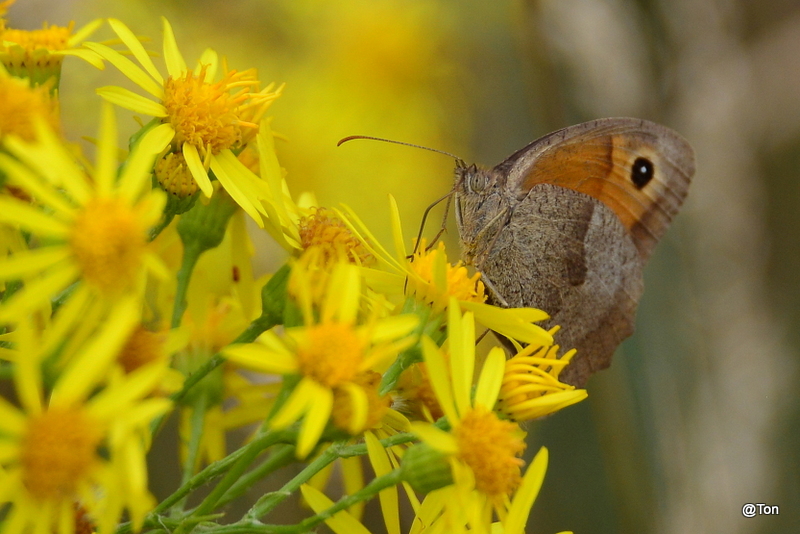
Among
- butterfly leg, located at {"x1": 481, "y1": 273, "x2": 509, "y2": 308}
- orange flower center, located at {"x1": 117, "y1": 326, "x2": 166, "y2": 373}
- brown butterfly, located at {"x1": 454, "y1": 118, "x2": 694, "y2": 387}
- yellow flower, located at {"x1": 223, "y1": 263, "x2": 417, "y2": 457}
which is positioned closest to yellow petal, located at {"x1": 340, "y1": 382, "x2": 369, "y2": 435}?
yellow flower, located at {"x1": 223, "y1": 263, "x2": 417, "y2": 457}

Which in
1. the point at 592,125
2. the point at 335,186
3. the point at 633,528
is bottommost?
the point at 633,528

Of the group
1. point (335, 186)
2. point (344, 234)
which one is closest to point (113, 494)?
point (344, 234)

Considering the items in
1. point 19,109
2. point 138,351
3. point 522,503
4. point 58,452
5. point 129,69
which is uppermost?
point 129,69

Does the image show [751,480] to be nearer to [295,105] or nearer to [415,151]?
[415,151]

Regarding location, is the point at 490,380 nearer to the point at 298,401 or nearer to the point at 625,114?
the point at 298,401

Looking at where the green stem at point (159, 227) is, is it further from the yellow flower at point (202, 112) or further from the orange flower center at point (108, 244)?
the orange flower center at point (108, 244)

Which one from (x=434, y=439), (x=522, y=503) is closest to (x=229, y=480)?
(x=434, y=439)

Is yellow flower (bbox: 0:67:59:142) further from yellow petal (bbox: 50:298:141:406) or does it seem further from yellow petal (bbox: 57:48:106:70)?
yellow petal (bbox: 50:298:141:406)
